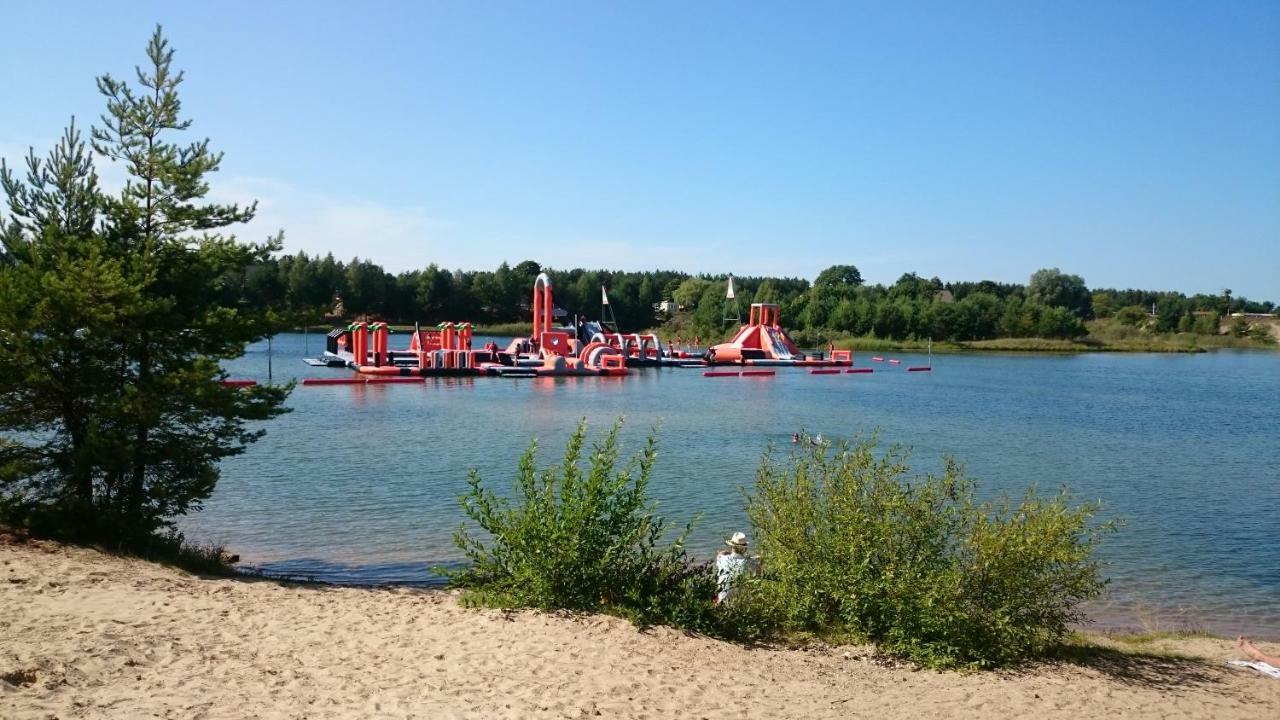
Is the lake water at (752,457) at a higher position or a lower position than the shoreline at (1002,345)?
lower

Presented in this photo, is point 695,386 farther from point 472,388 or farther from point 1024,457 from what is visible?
point 1024,457

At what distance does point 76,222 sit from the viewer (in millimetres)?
10648

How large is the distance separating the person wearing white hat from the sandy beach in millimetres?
866

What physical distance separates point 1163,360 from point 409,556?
8936 centimetres

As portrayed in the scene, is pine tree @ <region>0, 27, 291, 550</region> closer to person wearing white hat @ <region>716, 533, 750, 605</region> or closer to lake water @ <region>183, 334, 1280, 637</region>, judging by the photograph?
lake water @ <region>183, 334, 1280, 637</region>

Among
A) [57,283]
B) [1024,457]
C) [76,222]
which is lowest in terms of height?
[1024,457]

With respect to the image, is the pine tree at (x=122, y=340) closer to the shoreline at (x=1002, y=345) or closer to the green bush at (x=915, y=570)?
the green bush at (x=915, y=570)

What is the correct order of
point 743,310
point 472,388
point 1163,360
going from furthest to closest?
point 743,310 < point 1163,360 < point 472,388

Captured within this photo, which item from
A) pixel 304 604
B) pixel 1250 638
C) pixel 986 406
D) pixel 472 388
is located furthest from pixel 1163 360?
pixel 304 604

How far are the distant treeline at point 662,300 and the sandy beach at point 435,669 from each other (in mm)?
76678

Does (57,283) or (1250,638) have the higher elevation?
(57,283)

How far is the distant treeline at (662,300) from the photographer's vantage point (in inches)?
3775

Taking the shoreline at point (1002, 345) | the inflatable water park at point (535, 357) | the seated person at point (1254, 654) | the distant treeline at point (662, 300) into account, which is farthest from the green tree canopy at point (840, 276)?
the seated person at point (1254, 654)

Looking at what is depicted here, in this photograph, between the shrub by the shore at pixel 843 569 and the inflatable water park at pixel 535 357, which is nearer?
the shrub by the shore at pixel 843 569
